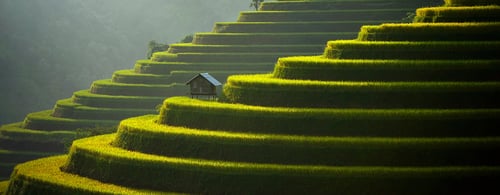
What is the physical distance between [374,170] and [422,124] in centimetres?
415

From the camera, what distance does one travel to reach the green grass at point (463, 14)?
73562 millimetres

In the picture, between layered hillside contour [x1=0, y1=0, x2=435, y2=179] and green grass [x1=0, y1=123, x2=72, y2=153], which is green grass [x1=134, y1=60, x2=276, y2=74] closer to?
layered hillside contour [x1=0, y1=0, x2=435, y2=179]

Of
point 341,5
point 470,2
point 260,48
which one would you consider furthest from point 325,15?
point 470,2

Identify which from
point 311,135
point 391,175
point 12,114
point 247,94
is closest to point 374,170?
point 391,175

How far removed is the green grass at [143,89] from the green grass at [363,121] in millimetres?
57088

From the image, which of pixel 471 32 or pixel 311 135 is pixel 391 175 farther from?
pixel 471 32

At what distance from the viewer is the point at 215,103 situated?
69.1 metres

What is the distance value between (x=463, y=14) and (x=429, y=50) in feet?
21.4

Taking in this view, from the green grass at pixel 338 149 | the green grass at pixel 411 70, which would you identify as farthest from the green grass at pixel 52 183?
the green grass at pixel 411 70

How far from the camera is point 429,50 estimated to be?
68562 millimetres

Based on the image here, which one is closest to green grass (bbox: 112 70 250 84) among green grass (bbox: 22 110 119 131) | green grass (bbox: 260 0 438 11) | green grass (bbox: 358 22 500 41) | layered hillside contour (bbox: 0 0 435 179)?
layered hillside contour (bbox: 0 0 435 179)

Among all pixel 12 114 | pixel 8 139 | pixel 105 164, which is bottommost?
pixel 12 114

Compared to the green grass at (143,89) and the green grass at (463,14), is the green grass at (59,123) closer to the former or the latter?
the green grass at (143,89)

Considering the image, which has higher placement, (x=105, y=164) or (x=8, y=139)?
(x=105, y=164)
